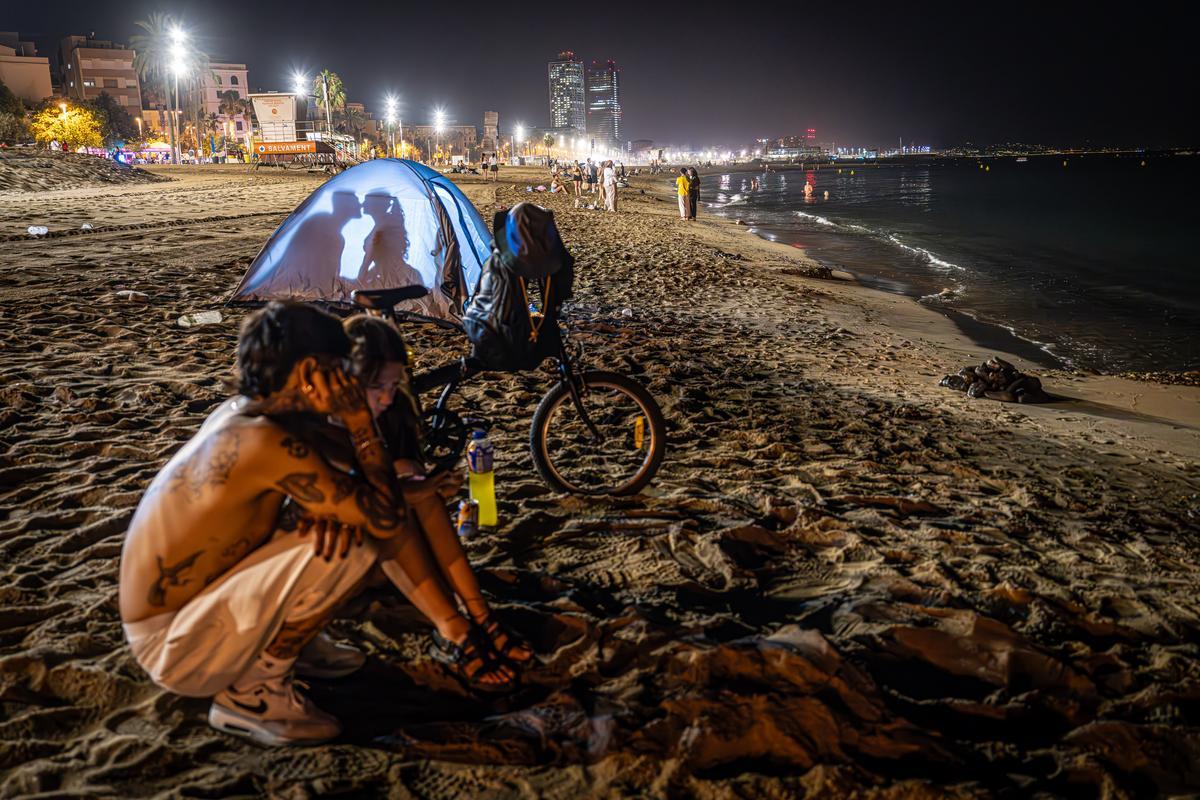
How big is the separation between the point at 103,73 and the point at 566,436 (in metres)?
131

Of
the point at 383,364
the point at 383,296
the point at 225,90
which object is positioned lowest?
the point at 383,364

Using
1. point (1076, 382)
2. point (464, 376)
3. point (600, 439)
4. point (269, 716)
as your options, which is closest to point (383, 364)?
A: point (269, 716)

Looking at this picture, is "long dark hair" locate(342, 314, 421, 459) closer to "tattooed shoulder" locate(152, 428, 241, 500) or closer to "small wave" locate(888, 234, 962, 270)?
"tattooed shoulder" locate(152, 428, 241, 500)

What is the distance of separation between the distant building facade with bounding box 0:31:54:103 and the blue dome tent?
104609 millimetres

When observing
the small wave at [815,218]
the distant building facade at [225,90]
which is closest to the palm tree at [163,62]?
the distant building facade at [225,90]

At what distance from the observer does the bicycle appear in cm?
434

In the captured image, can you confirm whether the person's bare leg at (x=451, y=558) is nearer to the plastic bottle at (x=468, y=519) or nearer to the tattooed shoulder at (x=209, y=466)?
the tattooed shoulder at (x=209, y=466)

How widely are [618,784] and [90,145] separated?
3432 inches

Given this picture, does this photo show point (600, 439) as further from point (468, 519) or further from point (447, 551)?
point (447, 551)

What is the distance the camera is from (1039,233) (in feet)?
110

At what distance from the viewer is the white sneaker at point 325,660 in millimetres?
3018

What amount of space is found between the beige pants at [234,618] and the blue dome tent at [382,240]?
653cm

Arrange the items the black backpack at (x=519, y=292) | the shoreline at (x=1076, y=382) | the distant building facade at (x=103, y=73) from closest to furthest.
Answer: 1. the black backpack at (x=519, y=292)
2. the shoreline at (x=1076, y=382)
3. the distant building facade at (x=103, y=73)

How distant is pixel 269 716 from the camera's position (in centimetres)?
267
